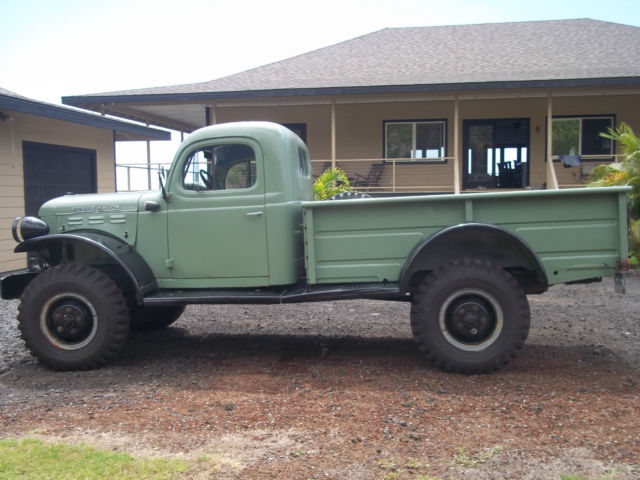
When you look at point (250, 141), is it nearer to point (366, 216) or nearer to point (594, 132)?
point (366, 216)

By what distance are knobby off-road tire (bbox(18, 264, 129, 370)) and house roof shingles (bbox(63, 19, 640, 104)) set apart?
389 inches

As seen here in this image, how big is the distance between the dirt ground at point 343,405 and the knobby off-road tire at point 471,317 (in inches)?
6.8

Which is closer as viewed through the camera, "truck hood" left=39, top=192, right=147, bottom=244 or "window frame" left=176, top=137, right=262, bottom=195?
"window frame" left=176, top=137, right=262, bottom=195

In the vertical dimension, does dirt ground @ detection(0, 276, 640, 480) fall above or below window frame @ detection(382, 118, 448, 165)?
below

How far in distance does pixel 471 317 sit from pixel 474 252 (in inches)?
24.6

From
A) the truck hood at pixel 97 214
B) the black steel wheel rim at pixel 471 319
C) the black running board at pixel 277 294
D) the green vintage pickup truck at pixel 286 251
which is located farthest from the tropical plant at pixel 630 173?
the truck hood at pixel 97 214

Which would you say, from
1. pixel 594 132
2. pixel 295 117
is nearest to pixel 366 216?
pixel 295 117

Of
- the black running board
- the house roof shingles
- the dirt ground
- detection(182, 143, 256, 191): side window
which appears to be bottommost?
the dirt ground

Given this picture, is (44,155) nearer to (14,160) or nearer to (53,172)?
(53,172)

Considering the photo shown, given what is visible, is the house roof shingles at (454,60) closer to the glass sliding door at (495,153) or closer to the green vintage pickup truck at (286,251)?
the glass sliding door at (495,153)

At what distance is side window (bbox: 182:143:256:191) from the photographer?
Answer: 527 cm

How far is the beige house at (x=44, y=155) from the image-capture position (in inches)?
432

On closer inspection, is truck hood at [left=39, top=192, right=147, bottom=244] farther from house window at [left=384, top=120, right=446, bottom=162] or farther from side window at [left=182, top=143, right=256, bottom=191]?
house window at [left=384, top=120, right=446, bottom=162]

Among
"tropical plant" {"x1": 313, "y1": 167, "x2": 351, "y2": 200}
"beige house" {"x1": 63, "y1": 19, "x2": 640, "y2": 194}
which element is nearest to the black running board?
"tropical plant" {"x1": 313, "y1": 167, "x2": 351, "y2": 200}
